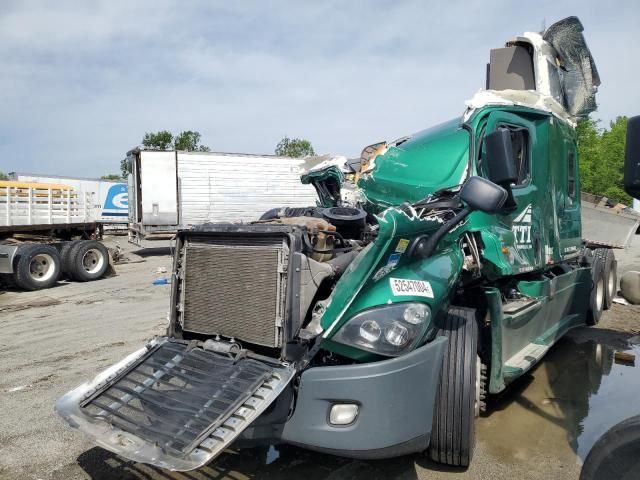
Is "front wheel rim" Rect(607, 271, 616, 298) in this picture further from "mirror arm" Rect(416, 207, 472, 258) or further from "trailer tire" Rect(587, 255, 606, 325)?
"mirror arm" Rect(416, 207, 472, 258)

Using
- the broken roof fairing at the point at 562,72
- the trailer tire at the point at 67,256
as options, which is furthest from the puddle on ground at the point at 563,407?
the trailer tire at the point at 67,256

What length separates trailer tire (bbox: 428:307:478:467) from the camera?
339 centimetres

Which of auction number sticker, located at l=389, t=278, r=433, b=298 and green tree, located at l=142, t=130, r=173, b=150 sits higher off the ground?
green tree, located at l=142, t=130, r=173, b=150

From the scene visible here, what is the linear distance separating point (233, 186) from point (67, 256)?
24.8ft

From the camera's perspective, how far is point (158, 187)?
1870 cm

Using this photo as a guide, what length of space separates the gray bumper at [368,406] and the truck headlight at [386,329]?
8cm

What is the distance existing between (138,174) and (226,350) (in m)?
16.9

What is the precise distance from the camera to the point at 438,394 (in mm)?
3439

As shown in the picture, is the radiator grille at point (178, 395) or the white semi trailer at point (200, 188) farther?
the white semi trailer at point (200, 188)

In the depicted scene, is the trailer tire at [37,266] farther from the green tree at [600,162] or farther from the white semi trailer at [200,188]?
the green tree at [600,162]

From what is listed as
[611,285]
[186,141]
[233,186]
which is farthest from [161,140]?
[611,285]

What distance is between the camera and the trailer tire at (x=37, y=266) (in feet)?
39.7

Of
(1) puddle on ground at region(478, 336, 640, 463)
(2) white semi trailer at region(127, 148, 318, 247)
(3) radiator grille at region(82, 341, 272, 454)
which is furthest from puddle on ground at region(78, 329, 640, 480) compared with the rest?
(2) white semi trailer at region(127, 148, 318, 247)

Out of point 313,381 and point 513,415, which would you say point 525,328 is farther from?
point 313,381
